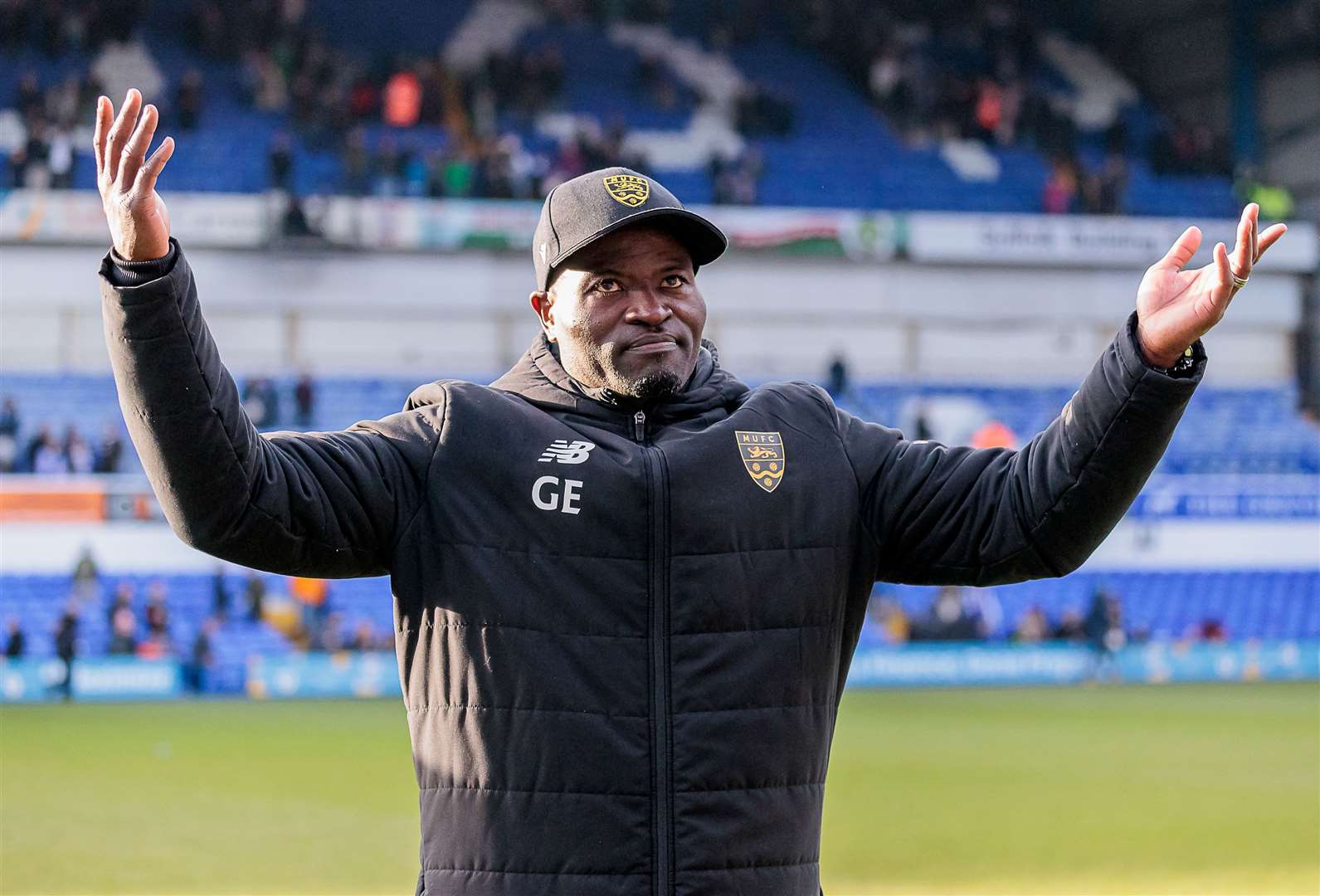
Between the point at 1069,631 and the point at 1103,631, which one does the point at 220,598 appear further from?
the point at 1103,631

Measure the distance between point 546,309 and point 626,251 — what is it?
0.72 ft

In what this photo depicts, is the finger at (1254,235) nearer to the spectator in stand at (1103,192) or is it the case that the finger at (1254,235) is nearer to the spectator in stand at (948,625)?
the spectator in stand at (948,625)

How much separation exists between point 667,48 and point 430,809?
Result: 29.5 meters

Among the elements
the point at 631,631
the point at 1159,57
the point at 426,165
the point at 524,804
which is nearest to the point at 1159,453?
the point at 631,631

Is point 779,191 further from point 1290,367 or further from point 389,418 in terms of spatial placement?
point 389,418

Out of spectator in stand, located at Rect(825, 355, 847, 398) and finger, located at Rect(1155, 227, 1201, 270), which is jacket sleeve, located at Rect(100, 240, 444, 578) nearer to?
finger, located at Rect(1155, 227, 1201, 270)

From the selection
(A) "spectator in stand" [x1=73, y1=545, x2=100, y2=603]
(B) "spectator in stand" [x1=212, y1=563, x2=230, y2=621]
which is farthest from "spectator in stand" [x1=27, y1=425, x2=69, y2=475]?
(B) "spectator in stand" [x1=212, y1=563, x2=230, y2=621]

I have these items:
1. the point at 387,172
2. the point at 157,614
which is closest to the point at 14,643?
the point at 157,614

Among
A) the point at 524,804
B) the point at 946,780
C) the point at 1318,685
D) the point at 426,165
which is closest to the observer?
the point at 524,804

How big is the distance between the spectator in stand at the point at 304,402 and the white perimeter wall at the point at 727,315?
181 cm

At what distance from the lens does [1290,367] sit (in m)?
28.9

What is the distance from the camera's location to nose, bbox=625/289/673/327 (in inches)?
104

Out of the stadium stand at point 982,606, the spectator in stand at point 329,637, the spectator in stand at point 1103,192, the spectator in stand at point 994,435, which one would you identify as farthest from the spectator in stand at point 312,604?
the spectator in stand at point 1103,192

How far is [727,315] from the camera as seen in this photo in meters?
27.3
